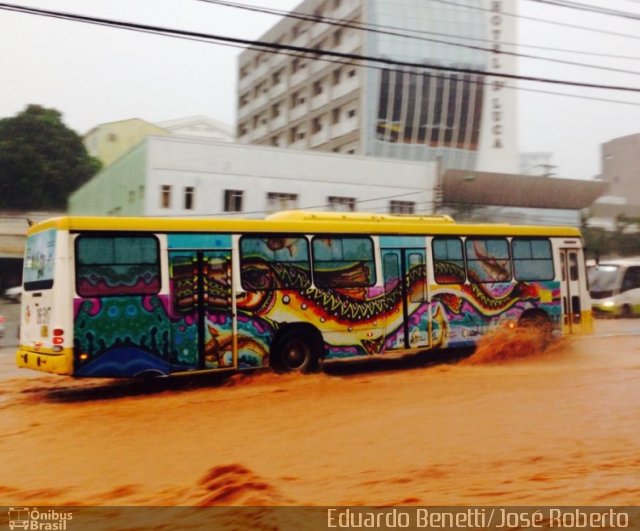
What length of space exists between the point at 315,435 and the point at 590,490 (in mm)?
3335

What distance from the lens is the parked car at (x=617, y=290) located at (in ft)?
91.6

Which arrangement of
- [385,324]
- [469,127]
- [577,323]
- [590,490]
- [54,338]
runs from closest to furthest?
[590,490], [54,338], [385,324], [577,323], [469,127]

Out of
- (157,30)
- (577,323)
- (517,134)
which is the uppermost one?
(517,134)

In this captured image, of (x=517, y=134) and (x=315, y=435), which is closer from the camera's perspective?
(x=315, y=435)

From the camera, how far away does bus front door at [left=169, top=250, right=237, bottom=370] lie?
11.5 m

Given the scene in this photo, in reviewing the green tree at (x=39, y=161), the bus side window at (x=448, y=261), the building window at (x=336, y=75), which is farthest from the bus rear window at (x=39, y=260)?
the green tree at (x=39, y=161)

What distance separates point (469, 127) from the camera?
52.8 meters

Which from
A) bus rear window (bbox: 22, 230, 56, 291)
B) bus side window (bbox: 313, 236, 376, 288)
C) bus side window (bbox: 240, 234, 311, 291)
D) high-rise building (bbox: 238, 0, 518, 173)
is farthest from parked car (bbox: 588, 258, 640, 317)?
high-rise building (bbox: 238, 0, 518, 173)

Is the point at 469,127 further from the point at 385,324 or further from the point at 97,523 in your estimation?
the point at 97,523

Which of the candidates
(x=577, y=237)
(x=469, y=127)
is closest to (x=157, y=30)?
(x=577, y=237)

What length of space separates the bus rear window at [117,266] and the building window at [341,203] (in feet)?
88.6

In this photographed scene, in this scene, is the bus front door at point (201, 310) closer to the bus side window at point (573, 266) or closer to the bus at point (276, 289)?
the bus at point (276, 289)

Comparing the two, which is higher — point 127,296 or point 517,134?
point 517,134

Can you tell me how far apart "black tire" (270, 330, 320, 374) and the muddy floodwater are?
26 cm
